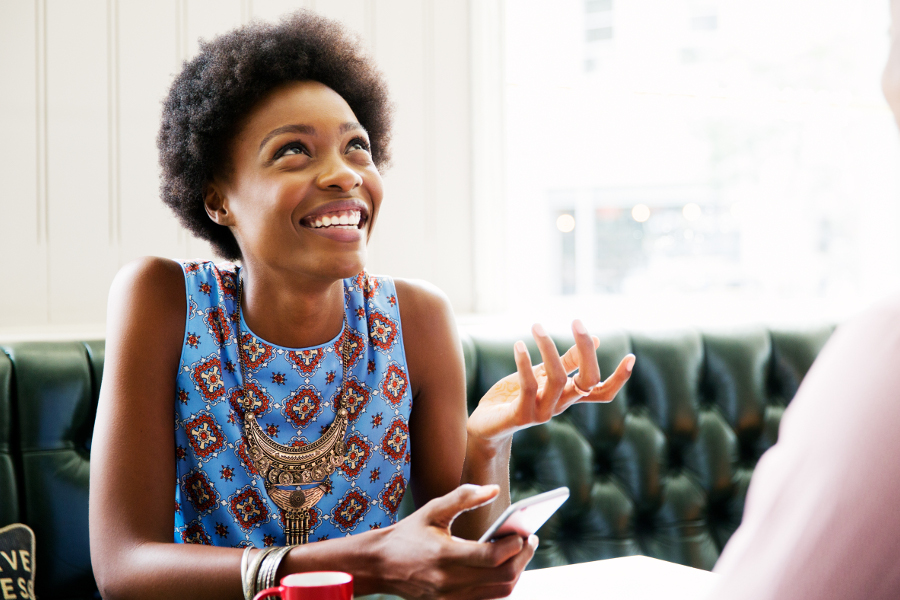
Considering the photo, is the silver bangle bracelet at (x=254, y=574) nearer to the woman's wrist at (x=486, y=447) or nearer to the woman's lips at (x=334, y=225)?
the woman's wrist at (x=486, y=447)

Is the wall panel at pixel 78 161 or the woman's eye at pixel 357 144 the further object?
the wall panel at pixel 78 161

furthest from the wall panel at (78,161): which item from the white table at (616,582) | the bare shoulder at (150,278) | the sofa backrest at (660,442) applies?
the white table at (616,582)

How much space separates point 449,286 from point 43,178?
108 centimetres

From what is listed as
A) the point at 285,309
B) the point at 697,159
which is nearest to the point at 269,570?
the point at 285,309

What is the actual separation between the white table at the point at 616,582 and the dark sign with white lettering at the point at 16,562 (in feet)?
3.01

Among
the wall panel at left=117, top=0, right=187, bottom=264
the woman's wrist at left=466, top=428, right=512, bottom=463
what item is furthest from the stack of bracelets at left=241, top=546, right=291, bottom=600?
the wall panel at left=117, top=0, right=187, bottom=264

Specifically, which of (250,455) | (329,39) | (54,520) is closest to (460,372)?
(250,455)

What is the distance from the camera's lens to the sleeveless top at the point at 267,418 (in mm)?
1294

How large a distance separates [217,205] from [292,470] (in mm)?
516

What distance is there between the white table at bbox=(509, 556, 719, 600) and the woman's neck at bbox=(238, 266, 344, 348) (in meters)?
0.60

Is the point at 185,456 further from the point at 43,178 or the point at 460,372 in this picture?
the point at 43,178

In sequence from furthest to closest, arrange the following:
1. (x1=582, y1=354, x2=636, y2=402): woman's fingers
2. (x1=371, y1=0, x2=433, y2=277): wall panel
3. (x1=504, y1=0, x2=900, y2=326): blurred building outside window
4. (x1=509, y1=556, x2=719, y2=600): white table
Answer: (x1=504, y1=0, x2=900, y2=326): blurred building outside window → (x1=371, y1=0, x2=433, y2=277): wall panel → (x1=582, y1=354, x2=636, y2=402): woman's fingers → (x1=509, y1=556, x2=719, y2=600): white table

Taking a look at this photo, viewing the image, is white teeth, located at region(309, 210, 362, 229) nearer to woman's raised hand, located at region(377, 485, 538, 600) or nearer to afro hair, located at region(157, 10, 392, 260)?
afro hair, located at region(157, 10, 392, 260)

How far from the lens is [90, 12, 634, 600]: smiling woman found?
118 centimetres
